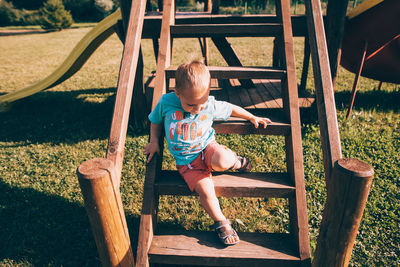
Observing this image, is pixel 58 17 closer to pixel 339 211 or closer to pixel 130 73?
pixel 130 73

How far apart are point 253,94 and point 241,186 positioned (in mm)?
2796

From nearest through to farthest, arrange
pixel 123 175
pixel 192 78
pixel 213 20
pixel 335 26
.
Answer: pixel 192 78
pixel 123 175
pixel 335 26
pixel 213 20

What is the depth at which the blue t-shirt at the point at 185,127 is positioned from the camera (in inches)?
84.0

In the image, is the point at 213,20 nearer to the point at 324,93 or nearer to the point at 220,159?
the point at 324,93

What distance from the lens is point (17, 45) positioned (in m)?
14.1

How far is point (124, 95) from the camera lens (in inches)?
79.8

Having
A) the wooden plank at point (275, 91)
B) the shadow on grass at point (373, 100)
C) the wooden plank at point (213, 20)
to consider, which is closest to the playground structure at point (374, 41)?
the shadow on grass at point (373, 100)

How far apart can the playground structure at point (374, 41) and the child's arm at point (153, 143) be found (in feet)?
11.6

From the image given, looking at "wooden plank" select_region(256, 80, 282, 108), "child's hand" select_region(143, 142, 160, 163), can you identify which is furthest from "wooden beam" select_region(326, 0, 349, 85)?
"child's hand" select_region(143, 142, 160, 163)

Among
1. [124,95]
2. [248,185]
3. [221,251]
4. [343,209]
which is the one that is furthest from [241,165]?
[124,95]

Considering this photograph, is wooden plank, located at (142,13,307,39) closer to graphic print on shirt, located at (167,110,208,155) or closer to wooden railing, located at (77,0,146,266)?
wooden railing, located at (77,0,146,266)

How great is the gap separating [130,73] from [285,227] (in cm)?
210

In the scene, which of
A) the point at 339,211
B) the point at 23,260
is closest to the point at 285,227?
the point at 339,211

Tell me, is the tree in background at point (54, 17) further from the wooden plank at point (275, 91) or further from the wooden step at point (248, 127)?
the wooden step at point (248, 127)
